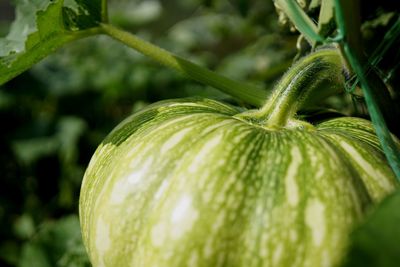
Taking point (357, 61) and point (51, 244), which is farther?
point (51, 244)

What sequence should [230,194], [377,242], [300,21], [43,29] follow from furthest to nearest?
[43,29] → [300,21] → [230,194] → [377,242]

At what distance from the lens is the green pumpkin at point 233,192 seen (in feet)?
3.16

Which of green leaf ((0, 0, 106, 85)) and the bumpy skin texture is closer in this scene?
the bumpy skin texture

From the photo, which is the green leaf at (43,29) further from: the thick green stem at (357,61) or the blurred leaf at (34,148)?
the blurred leaf at (34,148)

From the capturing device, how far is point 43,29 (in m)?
1.31

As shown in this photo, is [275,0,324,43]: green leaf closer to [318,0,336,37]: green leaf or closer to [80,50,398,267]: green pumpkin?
[318,0,336,37]: green leaf

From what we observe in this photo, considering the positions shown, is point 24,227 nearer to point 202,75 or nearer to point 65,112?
point 65,112

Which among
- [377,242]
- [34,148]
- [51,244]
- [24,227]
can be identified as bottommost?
[24,227]

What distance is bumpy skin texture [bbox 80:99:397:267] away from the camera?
3.15 ft

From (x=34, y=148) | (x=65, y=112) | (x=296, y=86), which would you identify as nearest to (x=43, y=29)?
(x=296, y=86)

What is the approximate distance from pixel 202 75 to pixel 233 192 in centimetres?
47

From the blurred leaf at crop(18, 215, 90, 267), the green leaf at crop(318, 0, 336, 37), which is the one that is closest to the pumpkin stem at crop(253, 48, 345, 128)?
the green leaf at crop(318, 0, 336, 37)

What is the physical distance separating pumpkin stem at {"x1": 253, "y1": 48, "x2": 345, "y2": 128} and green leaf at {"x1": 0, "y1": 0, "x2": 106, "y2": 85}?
1.58 ft

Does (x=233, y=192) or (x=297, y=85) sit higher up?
(x=297, y=85)
